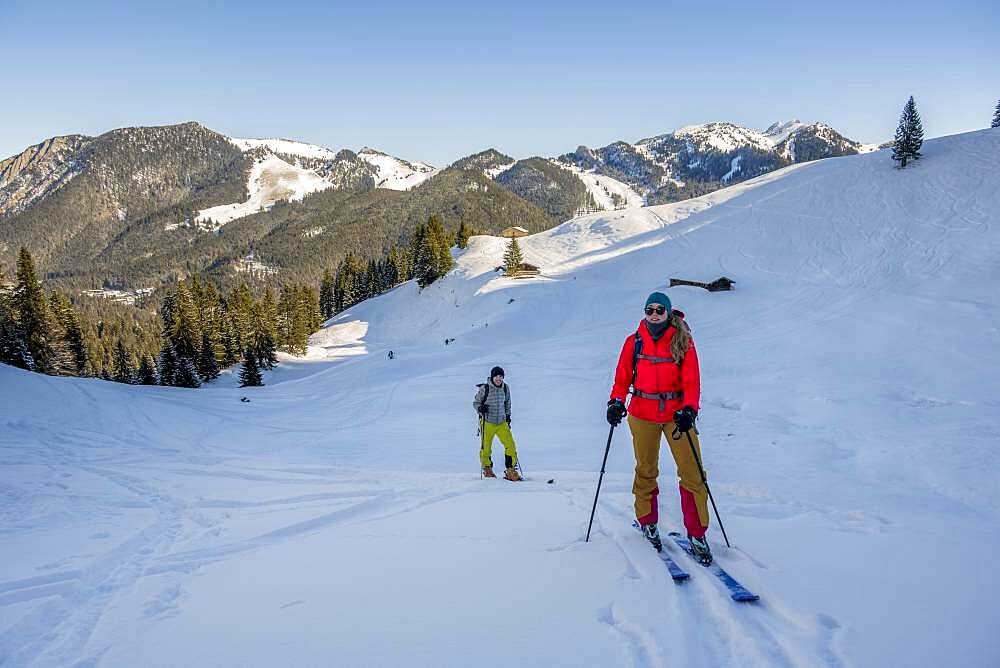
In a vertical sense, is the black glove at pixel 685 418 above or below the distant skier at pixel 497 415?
above

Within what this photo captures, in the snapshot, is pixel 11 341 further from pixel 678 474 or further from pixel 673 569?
pixel 673 569

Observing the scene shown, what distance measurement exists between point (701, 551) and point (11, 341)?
168 ft

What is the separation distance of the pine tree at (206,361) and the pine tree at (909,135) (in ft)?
249

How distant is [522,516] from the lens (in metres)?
5.88

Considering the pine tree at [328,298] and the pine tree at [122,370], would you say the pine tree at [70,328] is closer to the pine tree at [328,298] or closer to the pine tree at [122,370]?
the pine tree at [122,370]

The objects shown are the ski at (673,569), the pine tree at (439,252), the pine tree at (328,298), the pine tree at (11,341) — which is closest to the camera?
the ski at (673,569)

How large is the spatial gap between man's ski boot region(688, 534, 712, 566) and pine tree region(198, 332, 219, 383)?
159 ft

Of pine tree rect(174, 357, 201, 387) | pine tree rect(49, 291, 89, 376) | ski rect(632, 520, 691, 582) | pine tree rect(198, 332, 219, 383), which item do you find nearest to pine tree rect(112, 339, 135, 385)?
pine tree rect(49, 291, 89, 376)

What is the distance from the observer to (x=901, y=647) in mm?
3102

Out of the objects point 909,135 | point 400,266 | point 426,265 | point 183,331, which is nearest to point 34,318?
point 183,331

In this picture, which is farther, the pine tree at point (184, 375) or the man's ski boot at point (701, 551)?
the pine tree at point (184, 375)

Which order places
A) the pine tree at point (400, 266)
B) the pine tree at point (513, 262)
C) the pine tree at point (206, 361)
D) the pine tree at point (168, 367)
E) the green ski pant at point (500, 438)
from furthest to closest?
1. the pine tree at point (400, 266)
2. the pine tree at point (513, 262)
3. the pine tree at point (206, 361)
4. the pine tree at point (168, 367)
5. the green ski pant at point (500, 438)

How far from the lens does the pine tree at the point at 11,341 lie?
36.1m

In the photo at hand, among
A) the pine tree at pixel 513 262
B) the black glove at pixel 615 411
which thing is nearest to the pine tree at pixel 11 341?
the pine tree at pixel 513 262
